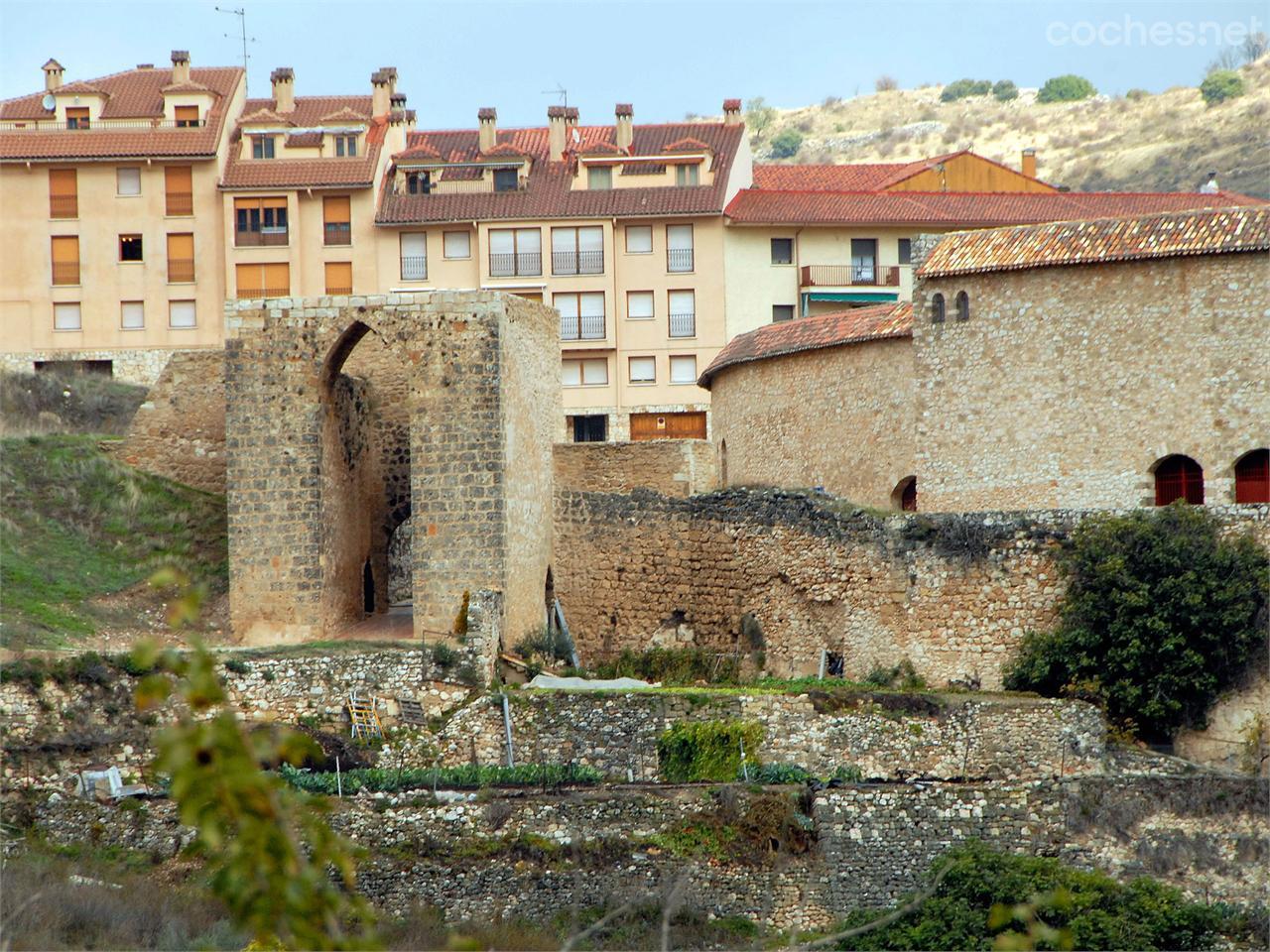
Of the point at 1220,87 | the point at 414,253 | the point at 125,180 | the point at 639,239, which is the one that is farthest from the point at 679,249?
the point at 1220,87

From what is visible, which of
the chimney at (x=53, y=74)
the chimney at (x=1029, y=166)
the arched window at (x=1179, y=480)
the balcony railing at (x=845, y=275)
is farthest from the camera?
the chimney at (x=1029, y=166)

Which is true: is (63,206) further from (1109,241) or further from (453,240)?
(1109,241)

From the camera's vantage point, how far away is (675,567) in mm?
30969

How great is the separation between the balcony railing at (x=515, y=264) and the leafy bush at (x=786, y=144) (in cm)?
5568

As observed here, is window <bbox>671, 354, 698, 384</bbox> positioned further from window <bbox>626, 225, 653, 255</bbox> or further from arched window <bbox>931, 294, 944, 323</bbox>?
arched window <bbox>931, 294, 944, 323</bbox>

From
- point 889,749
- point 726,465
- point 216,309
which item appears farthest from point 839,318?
point 216,309

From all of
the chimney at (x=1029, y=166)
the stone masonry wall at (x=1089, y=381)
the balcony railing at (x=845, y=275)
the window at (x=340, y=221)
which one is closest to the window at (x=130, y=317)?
the window at (x=340, y=221)

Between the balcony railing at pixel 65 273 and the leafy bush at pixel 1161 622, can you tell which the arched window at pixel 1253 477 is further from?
the balcony railing at pixel 65 273

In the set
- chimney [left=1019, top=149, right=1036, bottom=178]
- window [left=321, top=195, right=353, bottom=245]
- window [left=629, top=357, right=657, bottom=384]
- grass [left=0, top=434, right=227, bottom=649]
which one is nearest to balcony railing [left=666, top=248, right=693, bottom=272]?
window [left=629, top=357, right=657, bottom=384]

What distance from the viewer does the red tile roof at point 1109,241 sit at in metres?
29.0

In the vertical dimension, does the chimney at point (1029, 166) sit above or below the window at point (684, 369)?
above

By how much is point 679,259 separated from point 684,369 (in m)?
2.88

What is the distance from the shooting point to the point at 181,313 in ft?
181

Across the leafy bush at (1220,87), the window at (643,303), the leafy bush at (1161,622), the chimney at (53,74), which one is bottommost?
the leafy bush at (1161,622)
